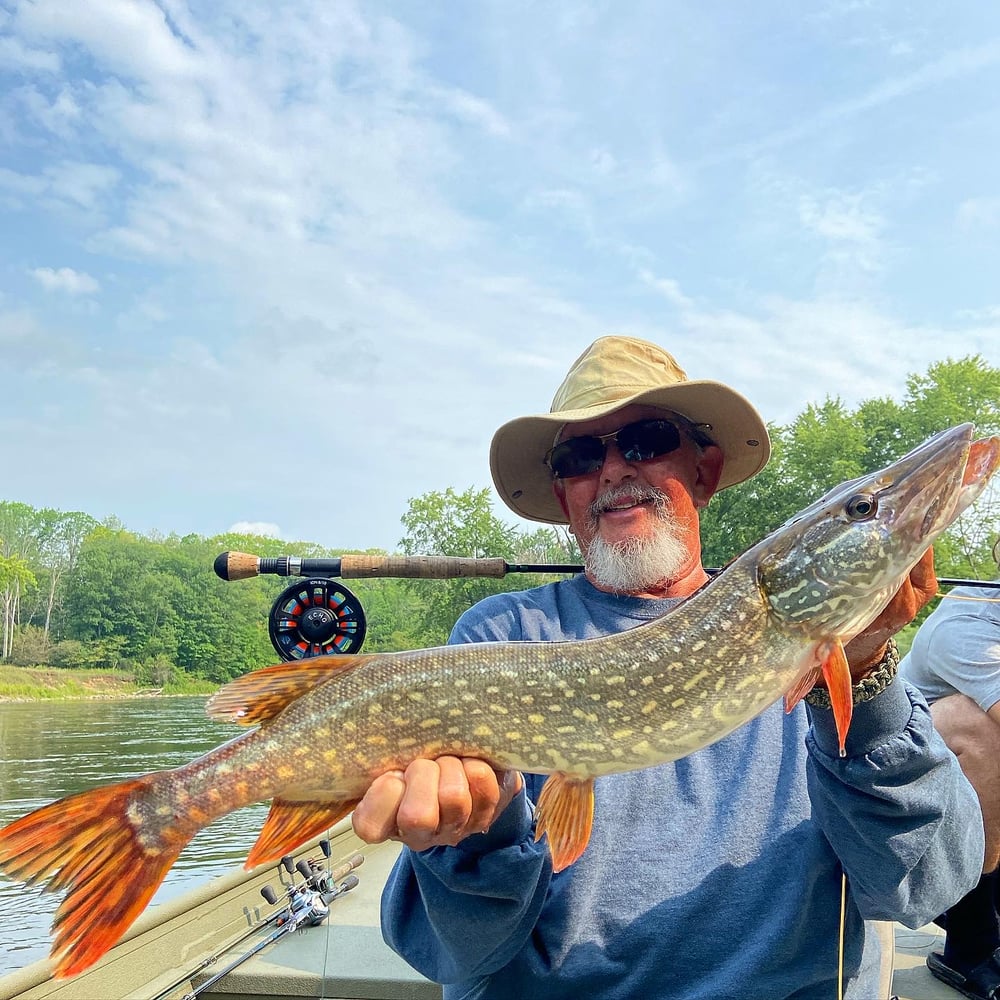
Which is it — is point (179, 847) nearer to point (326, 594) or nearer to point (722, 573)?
point (722, 573)

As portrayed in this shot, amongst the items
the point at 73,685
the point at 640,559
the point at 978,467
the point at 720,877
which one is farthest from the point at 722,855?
the point at 73,685

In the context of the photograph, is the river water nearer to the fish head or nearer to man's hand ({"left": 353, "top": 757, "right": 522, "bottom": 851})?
man's hand ({"left": 353, "top": 757, "right": 522, "bottom": 851})

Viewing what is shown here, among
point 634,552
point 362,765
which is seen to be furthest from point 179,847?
point 634,552

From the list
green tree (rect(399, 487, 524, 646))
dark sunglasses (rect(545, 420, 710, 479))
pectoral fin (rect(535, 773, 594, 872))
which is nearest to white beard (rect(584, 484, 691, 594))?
dark sunglasses (rect(545, 420, 710, 479))

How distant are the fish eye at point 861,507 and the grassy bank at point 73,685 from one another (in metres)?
48.4

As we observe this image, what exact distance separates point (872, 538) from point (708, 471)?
69.1 inches

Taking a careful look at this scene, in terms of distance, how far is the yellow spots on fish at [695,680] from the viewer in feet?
5.96

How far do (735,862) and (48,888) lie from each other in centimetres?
161

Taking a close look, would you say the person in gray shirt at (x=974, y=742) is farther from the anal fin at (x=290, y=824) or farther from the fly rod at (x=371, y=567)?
the anal fin at (x=290, y=824)

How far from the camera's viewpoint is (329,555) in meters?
16.2

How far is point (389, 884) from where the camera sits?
2.29 m

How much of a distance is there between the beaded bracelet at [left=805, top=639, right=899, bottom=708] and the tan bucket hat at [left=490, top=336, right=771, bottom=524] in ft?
4.50

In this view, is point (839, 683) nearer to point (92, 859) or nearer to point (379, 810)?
point (379, 810)

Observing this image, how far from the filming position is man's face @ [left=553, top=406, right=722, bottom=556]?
297 centimetres
